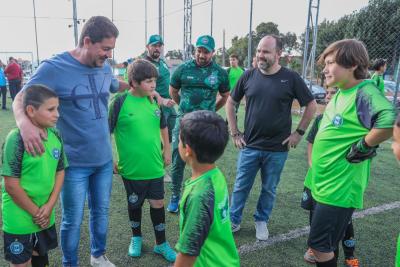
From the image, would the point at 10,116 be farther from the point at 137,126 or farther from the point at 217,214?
the point at 217,214

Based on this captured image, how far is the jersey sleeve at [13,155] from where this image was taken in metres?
2.07

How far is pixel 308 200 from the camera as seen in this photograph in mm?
3059

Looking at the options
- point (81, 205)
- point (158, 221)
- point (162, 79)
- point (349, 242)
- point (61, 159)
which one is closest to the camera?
point (61, 159)

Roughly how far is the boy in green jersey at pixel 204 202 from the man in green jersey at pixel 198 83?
239 cm

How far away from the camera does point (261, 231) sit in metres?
3.64

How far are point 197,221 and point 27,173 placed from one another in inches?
48.3

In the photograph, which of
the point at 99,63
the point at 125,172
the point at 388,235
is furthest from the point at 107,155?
the point at 388,235

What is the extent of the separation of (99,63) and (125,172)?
101cm

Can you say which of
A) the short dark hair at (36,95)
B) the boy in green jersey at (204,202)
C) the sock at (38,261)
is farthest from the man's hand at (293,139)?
the sock at (38,261)

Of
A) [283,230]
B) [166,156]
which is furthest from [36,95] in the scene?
[283,230]

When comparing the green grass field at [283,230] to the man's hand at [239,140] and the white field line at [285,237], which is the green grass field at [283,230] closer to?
the white field line at [285,237]

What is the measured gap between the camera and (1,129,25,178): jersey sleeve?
2066 mm

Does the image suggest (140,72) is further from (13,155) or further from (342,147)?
(342,147)

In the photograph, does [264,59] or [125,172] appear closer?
[125,172]
